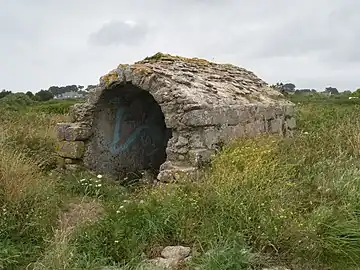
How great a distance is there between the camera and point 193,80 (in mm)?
8070

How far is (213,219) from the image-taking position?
16.5 ft

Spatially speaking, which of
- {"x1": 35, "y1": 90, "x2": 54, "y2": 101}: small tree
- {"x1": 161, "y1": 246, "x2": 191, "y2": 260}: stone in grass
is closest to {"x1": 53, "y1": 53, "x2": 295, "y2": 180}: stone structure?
{"x1": 161, "y1": 246, "x2": 191, "y2": 260}: stone in grass

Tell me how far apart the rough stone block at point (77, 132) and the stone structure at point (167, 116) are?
17 millimetres

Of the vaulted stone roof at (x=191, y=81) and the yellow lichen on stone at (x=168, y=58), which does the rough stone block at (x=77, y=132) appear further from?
the yellow lichen on stone at (x=168, y=58)

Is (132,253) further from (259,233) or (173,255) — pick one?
(259,233)

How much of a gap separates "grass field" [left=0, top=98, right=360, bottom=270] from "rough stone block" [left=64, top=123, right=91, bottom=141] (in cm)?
196

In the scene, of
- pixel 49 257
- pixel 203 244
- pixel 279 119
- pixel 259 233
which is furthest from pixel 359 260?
pixel 279 119

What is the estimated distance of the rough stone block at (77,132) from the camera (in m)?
8.35

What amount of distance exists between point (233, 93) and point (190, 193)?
3282mm

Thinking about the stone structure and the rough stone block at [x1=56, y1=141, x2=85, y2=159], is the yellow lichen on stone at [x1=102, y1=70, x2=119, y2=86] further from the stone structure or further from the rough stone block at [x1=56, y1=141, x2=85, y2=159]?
the rough stone block at [x1=56, y1=141, x2=85, y2=159]

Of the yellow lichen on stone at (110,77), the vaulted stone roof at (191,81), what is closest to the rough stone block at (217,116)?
the vaulted stone roof at (191,81)

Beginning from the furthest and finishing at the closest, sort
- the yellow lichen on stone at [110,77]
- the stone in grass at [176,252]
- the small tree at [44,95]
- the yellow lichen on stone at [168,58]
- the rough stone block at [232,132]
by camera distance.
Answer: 1. the small tree at [44,95]
2. the yellow lichen on stone at [168,58]
3. the yellow lichen on stone at [110,77]
4. the rough stone block at [232,132]
5. the stone in grass at [176,252]

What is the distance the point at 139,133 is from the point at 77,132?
147cm

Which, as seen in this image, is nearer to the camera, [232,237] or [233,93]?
[232,237]
